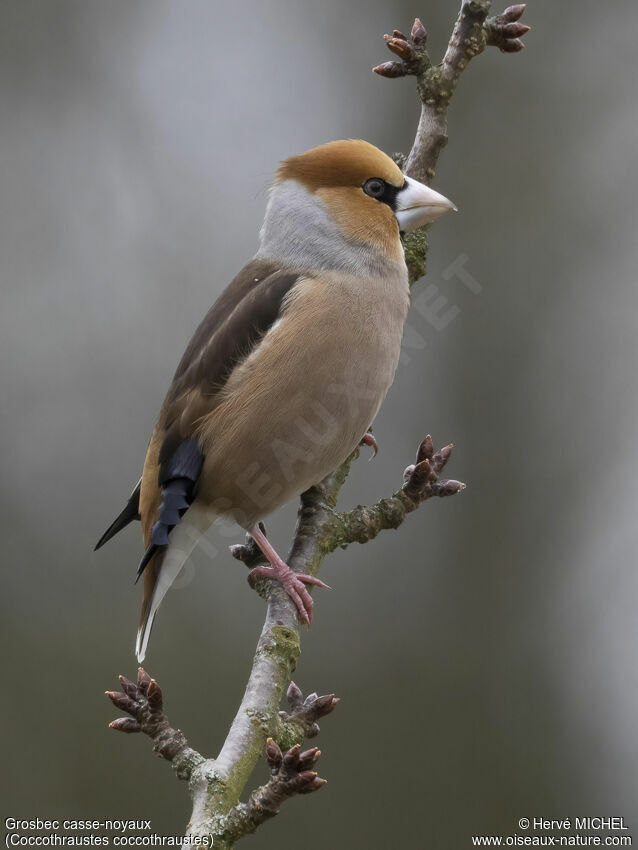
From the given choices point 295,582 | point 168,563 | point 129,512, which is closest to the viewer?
point 295,582

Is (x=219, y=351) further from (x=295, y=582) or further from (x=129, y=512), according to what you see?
(x=295, y=582)

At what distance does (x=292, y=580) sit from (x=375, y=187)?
144 cm

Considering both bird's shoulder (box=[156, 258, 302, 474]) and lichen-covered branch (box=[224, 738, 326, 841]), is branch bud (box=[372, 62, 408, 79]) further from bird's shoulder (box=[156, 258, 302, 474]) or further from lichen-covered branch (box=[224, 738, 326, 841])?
lichen-covered branch (box=[224, 738, 326, 841])

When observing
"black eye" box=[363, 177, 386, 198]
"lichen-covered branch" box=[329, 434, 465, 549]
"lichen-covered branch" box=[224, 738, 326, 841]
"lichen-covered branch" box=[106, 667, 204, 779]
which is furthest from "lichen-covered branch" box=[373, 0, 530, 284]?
"lichen-covered branch" box=[224, 738, 326, 841]

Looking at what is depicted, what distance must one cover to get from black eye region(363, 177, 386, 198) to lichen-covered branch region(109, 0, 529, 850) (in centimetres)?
14

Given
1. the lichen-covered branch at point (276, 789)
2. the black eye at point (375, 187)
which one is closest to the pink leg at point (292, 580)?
the lichen-covered branch at point (276, 789)

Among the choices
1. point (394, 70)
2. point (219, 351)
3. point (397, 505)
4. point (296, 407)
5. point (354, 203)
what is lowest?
point (397, 505)

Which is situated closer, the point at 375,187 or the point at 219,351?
the point at 219,351

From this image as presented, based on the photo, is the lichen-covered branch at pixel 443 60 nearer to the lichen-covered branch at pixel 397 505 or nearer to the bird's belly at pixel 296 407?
the bird's belly at pixel 296 407

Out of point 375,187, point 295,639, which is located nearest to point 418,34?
point 375,187

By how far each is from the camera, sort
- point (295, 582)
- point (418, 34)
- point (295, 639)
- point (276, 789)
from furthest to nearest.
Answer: point (418, 34), point (295, 582), point (295, 639), point (276, 789)

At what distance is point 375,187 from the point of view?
3.80m

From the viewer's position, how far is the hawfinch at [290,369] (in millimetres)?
3529

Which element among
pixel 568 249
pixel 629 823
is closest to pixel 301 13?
pixel 568 249
